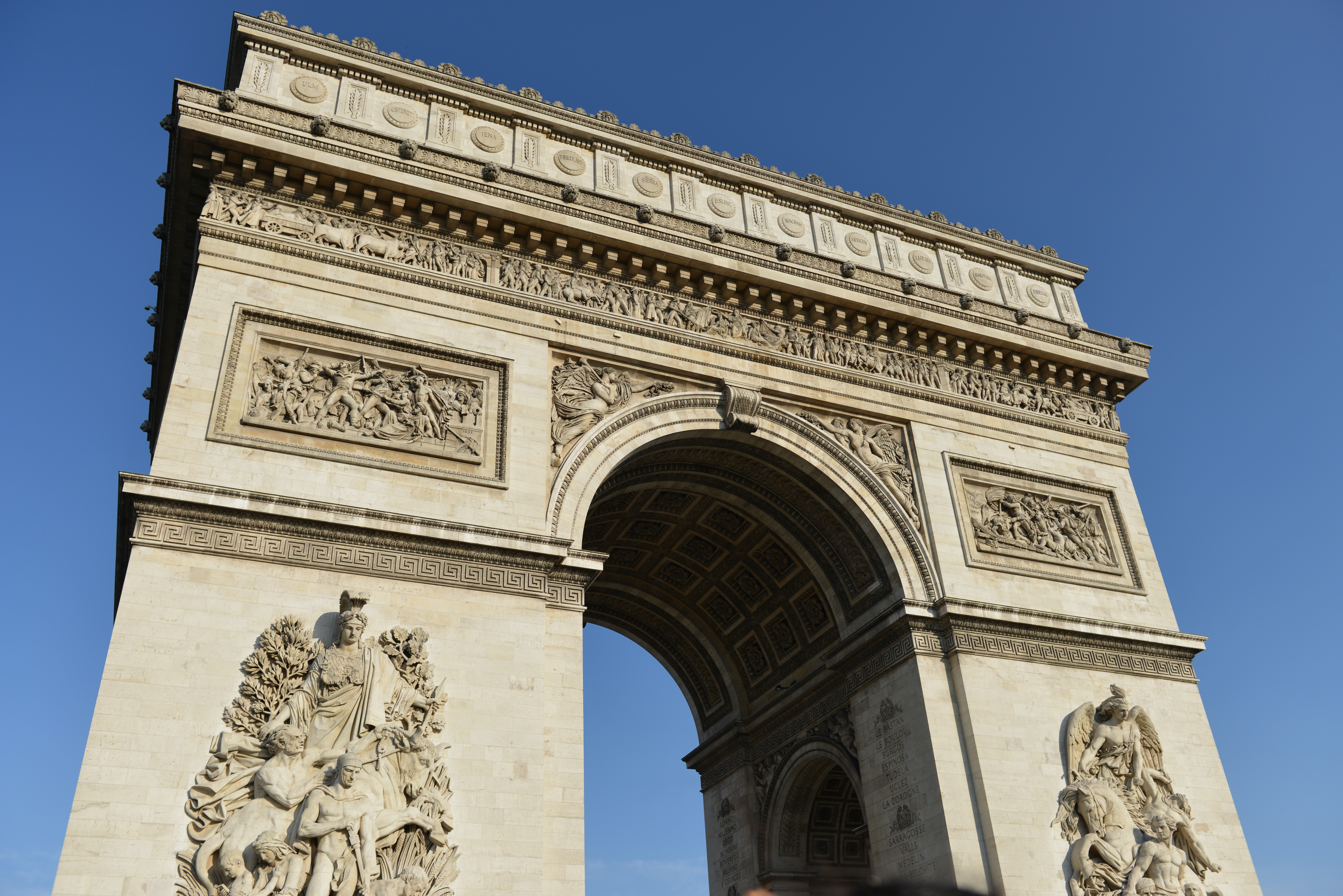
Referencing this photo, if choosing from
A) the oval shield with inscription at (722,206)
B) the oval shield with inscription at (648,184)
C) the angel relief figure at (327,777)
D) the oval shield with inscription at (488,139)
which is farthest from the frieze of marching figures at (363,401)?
the oval shield with inscription at (722,206)

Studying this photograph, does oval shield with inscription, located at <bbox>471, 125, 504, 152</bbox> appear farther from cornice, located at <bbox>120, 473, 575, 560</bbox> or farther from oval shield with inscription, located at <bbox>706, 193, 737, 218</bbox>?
cornice, located at <bbox>120, 473, 575, 560</bbox>

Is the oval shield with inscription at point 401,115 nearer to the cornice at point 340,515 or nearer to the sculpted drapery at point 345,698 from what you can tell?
the cornice at point 340,515

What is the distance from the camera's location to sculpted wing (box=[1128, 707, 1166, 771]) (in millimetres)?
14258

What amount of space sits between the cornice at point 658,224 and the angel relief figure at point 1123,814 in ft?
20.0

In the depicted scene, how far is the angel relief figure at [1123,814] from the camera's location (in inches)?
516

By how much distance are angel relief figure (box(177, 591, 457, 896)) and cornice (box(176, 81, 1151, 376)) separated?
19.6 ft

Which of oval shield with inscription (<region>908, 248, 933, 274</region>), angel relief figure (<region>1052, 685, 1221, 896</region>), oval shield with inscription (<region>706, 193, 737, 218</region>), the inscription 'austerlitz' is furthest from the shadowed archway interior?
oval shield with inscription (<region>908, 248, 933, 274</region>)

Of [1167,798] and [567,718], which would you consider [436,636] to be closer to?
[567,718]

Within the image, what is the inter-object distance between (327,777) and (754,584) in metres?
8.77

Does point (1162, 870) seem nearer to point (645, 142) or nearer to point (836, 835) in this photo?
point (836, 835)

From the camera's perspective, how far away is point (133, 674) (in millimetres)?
9898

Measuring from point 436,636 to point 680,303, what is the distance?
625 cm

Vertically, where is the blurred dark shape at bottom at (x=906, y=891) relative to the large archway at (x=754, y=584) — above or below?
below

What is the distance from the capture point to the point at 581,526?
13.0 meters
